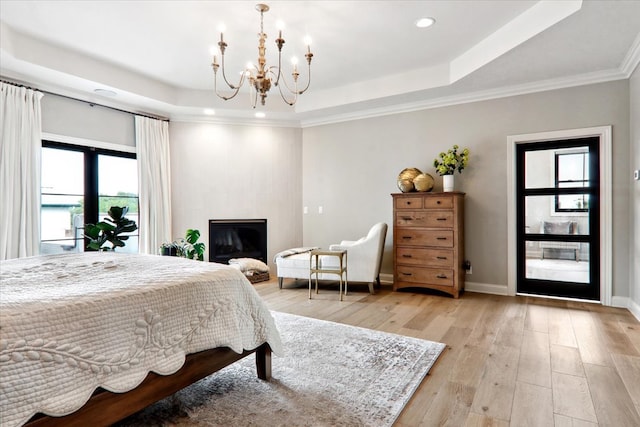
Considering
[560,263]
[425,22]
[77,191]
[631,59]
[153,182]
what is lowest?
[560,263]

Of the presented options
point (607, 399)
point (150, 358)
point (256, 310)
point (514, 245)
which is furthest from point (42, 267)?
point (514, 245)

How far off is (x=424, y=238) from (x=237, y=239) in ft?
9.88

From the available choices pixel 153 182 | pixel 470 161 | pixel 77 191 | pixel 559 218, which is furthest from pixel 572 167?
pixel 77 191

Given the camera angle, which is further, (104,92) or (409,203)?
(409,203)

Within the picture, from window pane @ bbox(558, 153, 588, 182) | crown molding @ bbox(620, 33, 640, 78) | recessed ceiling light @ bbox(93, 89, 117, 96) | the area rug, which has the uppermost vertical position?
recessed ceiling light @ bbox(93, 89, 117, 96)

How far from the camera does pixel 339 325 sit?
3.19 metres

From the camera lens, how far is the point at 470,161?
4570mm

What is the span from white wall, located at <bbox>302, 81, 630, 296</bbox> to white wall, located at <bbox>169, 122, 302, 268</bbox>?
11.8 inches

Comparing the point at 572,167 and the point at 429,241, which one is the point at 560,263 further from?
the point at 429,241

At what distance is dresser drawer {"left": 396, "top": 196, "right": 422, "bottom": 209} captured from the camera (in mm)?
4426

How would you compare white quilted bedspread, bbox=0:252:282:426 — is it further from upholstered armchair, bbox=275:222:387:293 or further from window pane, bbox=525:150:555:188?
window pane, bbox=525:150:555:188

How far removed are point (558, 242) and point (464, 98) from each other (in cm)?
216

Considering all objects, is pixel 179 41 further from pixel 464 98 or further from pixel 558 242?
pixel 558 242

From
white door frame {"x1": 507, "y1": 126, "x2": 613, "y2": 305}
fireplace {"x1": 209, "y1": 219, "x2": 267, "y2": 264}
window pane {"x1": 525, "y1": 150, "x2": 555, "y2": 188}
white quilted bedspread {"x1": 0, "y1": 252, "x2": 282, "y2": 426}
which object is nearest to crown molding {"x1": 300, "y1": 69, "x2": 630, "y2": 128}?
white door frame {"x1": 507, "y1": 126, "x2": 613, "y2": 305}
